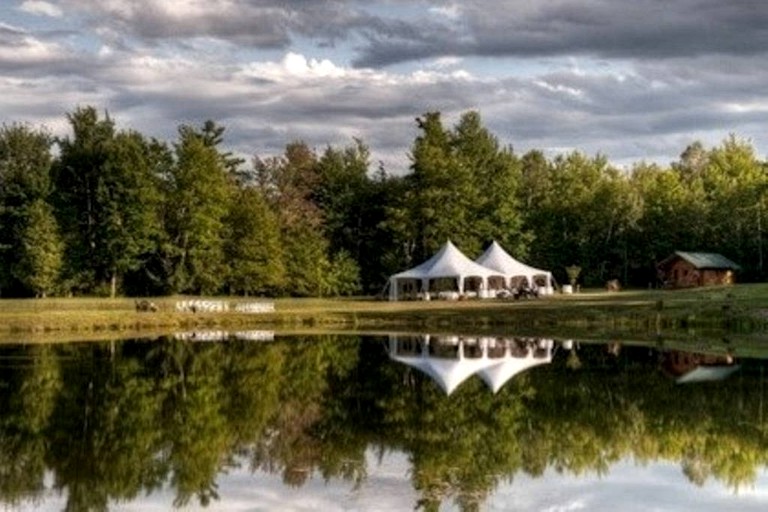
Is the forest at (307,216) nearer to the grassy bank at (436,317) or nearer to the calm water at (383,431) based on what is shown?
the grassy bank at (436,317)

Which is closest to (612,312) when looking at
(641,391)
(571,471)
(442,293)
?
(442,293)

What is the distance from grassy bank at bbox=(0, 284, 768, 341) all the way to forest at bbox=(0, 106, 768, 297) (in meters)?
10.1

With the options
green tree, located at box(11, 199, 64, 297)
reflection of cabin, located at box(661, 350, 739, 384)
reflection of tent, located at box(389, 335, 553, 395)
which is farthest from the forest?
reflection of cabin, located at box(661, 350, 739, 384)

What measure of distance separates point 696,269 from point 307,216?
3314cm

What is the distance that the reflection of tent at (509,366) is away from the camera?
38.2 meters

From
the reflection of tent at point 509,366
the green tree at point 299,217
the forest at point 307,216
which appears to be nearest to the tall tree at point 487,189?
the forest at point 307,216

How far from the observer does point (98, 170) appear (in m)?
84.9

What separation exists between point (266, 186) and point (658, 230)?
3616 cm

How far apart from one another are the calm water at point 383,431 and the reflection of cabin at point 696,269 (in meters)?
45.5

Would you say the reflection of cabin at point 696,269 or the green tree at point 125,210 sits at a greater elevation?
the green tree at point 125,210

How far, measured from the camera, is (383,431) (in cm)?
2708

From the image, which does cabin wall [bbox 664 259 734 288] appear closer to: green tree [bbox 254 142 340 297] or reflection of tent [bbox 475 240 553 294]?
reflection of tent [bbox 475 240 553 294]

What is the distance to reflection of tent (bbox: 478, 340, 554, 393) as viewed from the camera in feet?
125

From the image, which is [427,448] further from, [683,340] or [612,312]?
[612,312]
